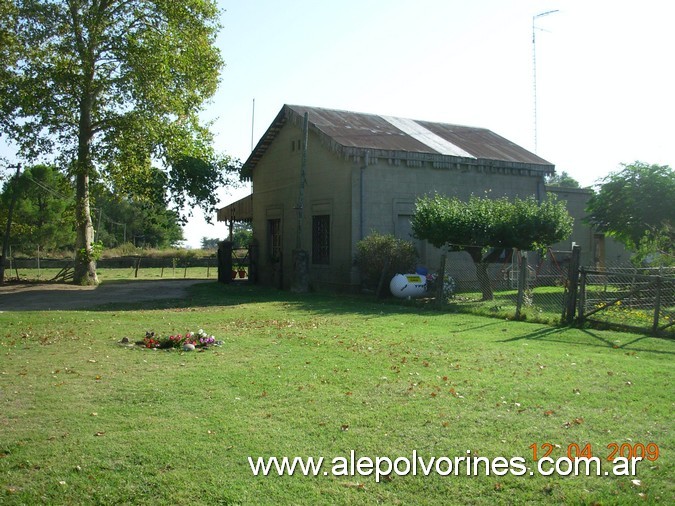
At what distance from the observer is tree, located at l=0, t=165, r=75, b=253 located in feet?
155

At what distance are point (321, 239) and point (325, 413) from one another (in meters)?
17.8

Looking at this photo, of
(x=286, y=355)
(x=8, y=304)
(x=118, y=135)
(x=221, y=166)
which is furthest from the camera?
(x=221, y=166)

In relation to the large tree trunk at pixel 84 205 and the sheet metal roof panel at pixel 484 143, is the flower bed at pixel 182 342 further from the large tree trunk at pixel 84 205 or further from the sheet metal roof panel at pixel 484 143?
the sheet metal roof panel at pixel 484 143

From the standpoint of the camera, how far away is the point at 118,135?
23.7 m

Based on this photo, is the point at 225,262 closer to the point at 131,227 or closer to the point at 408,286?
the point at 408,286

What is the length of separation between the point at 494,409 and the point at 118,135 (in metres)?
20.7

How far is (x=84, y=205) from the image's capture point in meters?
24.5

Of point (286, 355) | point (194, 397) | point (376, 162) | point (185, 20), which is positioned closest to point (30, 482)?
point (194, 397)

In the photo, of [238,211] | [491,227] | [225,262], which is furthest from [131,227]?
[491,227]

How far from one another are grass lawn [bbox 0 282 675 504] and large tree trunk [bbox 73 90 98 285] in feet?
42.1

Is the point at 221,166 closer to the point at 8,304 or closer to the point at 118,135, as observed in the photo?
the point at 118,135

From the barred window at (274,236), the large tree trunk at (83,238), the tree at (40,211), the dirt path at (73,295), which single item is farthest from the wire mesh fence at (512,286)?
the tree at (40,211)

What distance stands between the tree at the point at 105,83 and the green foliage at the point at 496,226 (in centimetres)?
1129

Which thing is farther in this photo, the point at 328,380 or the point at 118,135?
the point at 118,135
